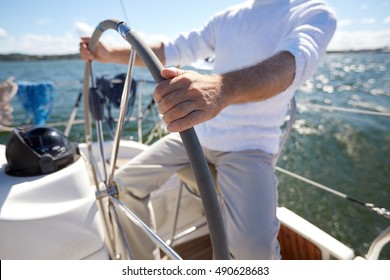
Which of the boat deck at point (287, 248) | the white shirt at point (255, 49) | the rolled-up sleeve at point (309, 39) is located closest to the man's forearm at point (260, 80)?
the rolled-up sleeve at point (309, 39)

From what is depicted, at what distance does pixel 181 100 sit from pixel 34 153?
46 centimetres

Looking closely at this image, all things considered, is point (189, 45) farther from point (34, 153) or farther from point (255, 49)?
point (34, 153)

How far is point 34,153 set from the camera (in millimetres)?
677

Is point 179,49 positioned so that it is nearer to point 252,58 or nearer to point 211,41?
point 211,41

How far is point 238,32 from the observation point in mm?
1009

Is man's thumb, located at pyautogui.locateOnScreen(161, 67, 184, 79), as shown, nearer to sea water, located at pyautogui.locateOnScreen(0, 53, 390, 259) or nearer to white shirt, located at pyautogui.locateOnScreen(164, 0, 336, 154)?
white shirt, located at pyautogui.locateOnScreen(164, 0, 336, 154)

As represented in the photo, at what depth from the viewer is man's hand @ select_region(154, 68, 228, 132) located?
1.26ft

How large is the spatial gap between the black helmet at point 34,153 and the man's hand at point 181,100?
1.38 feet

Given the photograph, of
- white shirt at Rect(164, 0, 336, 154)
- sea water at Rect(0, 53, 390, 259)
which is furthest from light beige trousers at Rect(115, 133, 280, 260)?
sea water at Rect(0, 53, 390, 259)

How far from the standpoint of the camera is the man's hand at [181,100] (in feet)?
1.26

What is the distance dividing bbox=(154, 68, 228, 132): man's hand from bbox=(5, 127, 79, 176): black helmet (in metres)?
0.42

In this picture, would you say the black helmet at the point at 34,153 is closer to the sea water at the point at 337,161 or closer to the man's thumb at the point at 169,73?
the man's thumb at the point at 169,73

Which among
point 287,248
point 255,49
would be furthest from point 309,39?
point 287,248

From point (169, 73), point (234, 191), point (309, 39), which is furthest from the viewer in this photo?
point (234, 191)
